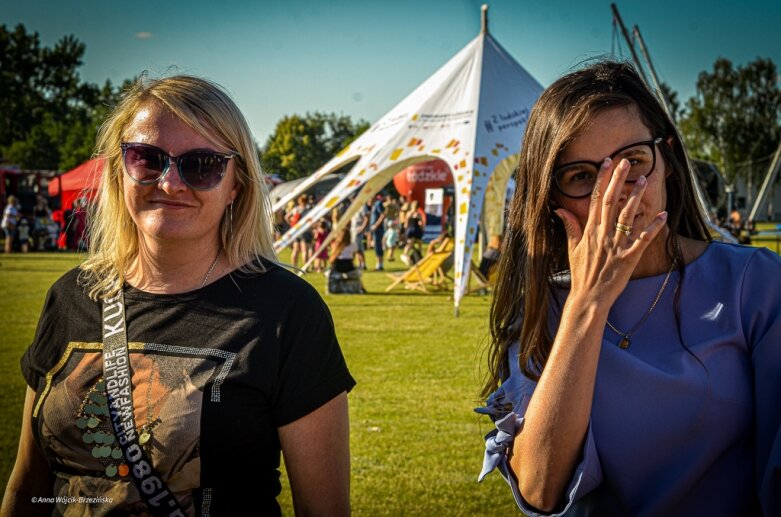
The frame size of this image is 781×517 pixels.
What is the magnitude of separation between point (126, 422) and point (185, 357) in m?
0.23

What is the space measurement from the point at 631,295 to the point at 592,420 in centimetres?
34

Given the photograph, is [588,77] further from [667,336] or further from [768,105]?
[768,105]

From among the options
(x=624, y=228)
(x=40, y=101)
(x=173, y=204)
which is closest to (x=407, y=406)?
(x=173, y=204)

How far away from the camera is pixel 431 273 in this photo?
1608 cm

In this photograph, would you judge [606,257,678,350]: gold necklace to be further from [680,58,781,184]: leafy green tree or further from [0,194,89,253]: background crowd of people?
[680,58,781,184]: leafy green tree

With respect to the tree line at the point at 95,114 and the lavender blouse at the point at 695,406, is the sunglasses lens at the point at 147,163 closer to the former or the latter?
the lavender blouse at the point at 695,406

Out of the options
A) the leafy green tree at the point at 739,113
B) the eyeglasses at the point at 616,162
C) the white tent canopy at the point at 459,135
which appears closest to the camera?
the eyeglasses at the point at 616,162

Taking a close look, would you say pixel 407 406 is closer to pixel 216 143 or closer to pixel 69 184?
pixel 216 143

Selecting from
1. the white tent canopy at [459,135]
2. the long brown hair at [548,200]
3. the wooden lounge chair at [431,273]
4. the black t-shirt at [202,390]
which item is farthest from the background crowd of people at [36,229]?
the long brown hair at [548,200]

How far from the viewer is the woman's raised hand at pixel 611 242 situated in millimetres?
1708

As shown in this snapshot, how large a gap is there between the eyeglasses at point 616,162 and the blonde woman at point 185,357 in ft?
2.57

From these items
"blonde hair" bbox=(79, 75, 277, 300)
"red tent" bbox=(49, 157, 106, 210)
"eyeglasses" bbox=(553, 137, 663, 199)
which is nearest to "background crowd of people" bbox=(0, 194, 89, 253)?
"red tent" bbox=(49, 157, 106, 210)

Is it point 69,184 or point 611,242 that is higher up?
point 611,242

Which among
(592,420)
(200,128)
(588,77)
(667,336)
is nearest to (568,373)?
(592,420)
